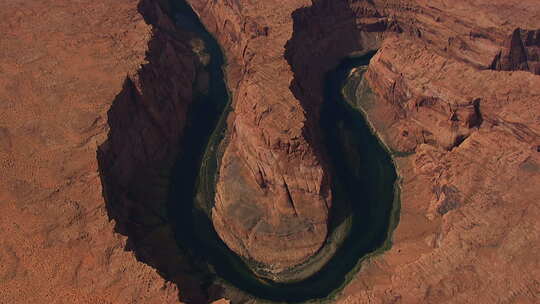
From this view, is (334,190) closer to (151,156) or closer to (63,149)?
(151,156)

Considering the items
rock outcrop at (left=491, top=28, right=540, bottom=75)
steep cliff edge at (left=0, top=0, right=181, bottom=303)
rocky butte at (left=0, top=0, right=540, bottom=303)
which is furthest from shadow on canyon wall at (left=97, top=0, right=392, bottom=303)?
rock outcrop at (left=491, top=28, right=540, bottom=75)

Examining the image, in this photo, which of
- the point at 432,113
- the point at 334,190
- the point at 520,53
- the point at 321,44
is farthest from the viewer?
the point at 321,44

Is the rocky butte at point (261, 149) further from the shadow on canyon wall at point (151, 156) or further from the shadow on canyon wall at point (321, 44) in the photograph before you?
the shadow on canyon wall at point (321, 44)

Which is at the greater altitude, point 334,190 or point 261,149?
point 261,149

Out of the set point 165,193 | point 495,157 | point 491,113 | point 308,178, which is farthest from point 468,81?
point 165,193

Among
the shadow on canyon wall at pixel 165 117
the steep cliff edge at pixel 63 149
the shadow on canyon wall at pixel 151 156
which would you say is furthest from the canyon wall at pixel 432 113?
the steep cliff edge at pixel 63 149

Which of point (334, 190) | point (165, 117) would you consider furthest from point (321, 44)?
point (334, 190)
